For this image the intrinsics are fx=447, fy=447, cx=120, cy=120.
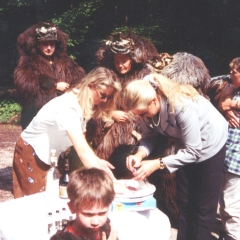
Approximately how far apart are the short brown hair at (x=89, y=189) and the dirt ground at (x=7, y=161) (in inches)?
75.2

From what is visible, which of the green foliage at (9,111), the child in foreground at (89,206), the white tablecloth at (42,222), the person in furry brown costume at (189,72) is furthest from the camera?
the green foliage at (9,111)

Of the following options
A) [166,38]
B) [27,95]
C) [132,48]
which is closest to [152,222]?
[132,48]

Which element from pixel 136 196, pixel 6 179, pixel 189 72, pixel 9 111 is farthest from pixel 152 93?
pixel 9 111

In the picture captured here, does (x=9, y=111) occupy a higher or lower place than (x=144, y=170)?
lower

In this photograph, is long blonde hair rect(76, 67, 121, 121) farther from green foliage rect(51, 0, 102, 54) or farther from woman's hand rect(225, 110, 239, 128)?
green foliage rect(51, 0, 102, 54)

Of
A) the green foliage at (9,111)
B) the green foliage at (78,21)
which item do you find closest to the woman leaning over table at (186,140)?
the green foliage at (78,21)

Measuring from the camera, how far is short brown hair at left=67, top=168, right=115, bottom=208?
2.02 meters

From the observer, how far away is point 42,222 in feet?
7.50

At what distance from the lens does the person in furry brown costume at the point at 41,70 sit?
4191 mm

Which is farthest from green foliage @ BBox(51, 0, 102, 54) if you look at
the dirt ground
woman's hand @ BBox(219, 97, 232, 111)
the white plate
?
the white plate

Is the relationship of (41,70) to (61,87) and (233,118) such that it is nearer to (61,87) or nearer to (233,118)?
(61,87)

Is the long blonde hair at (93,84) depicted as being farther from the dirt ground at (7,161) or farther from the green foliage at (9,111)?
the green foliage at (9,111)

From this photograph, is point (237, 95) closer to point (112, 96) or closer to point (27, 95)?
point (112, 96)

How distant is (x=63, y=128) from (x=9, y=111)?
25.9 feet
